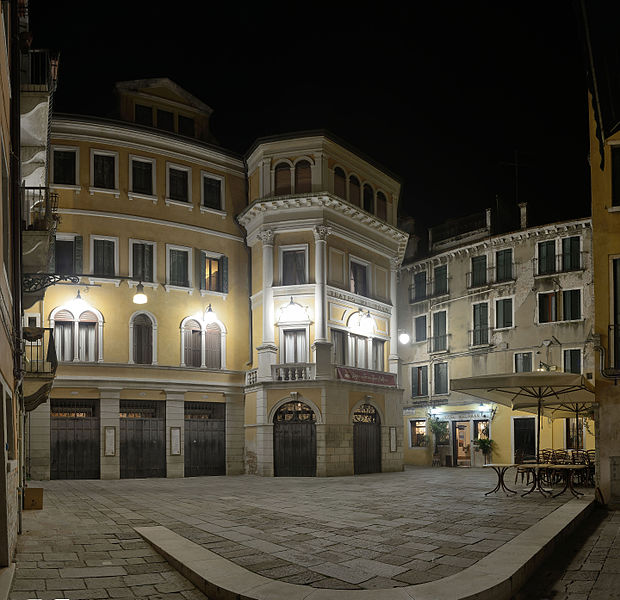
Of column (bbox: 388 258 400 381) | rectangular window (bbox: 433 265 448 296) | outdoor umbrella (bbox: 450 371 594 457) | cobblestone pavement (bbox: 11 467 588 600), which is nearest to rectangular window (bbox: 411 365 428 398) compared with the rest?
rectangular window (bbox: 433 265 448 296)

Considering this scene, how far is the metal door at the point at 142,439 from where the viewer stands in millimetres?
26672

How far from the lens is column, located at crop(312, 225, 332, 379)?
27781 mm

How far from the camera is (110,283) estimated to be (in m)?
27.2

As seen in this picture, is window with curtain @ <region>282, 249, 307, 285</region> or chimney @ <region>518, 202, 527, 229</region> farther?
chimney @ <region>518, 202, 527, 229</region>

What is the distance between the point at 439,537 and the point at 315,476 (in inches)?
682

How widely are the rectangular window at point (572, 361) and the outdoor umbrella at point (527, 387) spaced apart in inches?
561

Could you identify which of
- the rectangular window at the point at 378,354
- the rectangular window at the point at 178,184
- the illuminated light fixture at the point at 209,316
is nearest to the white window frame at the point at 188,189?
the rectangular window at the point at 178,184

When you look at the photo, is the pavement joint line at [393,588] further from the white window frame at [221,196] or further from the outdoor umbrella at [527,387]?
the white window frame at [221,196]

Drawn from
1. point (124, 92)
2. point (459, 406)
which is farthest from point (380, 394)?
point (124, 92)

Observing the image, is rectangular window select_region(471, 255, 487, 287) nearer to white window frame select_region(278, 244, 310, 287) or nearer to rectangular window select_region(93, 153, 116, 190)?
white window frame select_region(278, 244, 310, 287)

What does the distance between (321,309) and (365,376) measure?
369 cm

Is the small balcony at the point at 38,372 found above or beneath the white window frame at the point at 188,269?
beneath

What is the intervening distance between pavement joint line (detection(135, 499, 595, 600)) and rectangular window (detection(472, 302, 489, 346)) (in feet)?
88.2

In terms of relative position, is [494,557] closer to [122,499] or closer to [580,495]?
[580,495]
